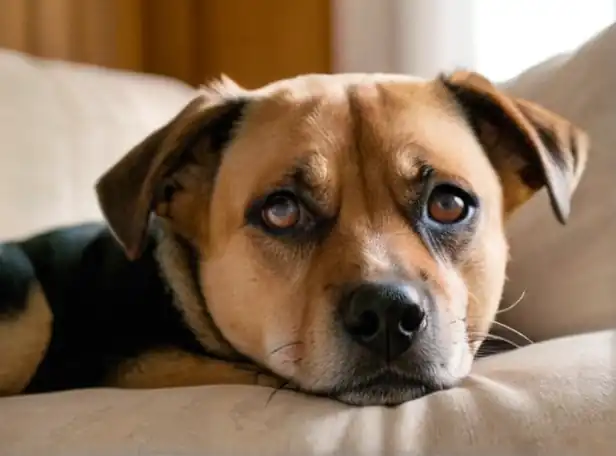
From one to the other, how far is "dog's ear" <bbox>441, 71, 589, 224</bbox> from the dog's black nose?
0.38 m

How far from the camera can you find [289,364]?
1223 mm

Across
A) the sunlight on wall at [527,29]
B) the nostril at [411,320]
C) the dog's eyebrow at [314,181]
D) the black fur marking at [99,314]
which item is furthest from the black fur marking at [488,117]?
the sunlight on wall at [527,29]

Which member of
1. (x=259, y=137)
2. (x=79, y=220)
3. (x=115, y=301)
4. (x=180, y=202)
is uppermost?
(x=259, y=137)

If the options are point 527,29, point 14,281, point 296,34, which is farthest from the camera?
point 296,34

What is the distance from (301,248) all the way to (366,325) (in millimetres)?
228

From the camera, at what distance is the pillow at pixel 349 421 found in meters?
0.90

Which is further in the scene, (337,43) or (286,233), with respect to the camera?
(337,43)

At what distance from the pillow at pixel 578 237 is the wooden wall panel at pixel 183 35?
1.54m

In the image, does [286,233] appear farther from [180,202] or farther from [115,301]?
[115,301]

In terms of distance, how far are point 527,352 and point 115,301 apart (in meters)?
0.70

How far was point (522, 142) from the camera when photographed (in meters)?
1.47

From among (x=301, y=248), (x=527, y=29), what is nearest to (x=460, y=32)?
(x=527, y=29)

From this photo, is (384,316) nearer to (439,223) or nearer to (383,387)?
(383,387)

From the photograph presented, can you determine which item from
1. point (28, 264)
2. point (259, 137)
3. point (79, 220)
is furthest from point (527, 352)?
point (79, 220)
